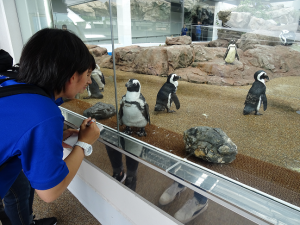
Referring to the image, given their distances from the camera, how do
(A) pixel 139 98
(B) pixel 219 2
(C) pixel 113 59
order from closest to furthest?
(B) pixel 219 2
(C) pixel 113 59
(A) pixel 139 98

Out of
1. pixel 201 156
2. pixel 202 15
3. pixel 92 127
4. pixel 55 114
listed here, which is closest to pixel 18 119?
pixel 55 114

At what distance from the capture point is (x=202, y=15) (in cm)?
90

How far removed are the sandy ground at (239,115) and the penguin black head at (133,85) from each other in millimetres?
20

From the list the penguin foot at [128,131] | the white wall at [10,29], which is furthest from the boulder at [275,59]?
the white wall at [10,29]

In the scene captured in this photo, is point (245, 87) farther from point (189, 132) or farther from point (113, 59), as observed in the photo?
point (113, 59)

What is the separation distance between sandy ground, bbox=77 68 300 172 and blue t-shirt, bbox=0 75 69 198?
2.27ft

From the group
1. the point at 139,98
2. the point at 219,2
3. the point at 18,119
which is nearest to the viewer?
the point at 18,119

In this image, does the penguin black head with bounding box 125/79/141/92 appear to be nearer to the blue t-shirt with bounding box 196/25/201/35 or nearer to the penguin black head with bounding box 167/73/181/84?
the penguin black head with bounding box 167/73/181/84

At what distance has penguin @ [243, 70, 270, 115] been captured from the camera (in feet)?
2.69

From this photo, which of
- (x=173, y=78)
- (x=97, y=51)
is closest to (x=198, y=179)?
(x=173, y=78)

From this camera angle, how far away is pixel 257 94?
0.83m

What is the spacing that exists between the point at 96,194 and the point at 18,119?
82 cm

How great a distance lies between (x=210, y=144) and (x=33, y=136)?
2.34 feet

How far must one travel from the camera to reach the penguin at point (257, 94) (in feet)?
2.69
